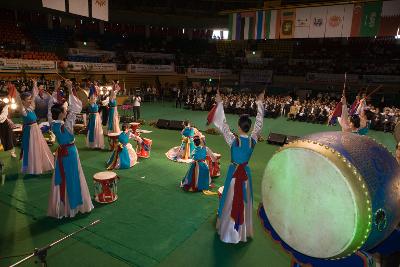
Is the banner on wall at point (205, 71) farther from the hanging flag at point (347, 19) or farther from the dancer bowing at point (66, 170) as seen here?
the dancer bowing at point (66, 170)

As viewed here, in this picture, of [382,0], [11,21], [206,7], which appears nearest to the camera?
[382,0]

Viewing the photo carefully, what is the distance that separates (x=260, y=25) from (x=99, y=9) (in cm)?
812

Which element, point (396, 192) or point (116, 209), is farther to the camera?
point (116, 209)

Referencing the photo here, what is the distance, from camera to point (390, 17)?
12539 millimetres

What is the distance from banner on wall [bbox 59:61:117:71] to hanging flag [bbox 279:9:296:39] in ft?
42.3

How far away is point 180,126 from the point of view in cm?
1321

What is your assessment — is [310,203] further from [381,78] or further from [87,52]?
[381,78]

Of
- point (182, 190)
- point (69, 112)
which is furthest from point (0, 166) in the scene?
point (182, 190)

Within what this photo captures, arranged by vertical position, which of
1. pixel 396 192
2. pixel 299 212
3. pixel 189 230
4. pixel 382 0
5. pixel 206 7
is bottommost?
pixel 189 230

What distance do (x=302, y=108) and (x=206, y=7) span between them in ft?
52.0

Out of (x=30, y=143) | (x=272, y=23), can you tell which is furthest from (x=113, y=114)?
(x=272, y=23)

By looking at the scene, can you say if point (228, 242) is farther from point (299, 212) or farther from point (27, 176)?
point (27, 176)

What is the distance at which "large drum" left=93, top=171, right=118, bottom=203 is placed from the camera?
5801mm

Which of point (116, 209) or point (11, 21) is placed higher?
point (11, 21)
